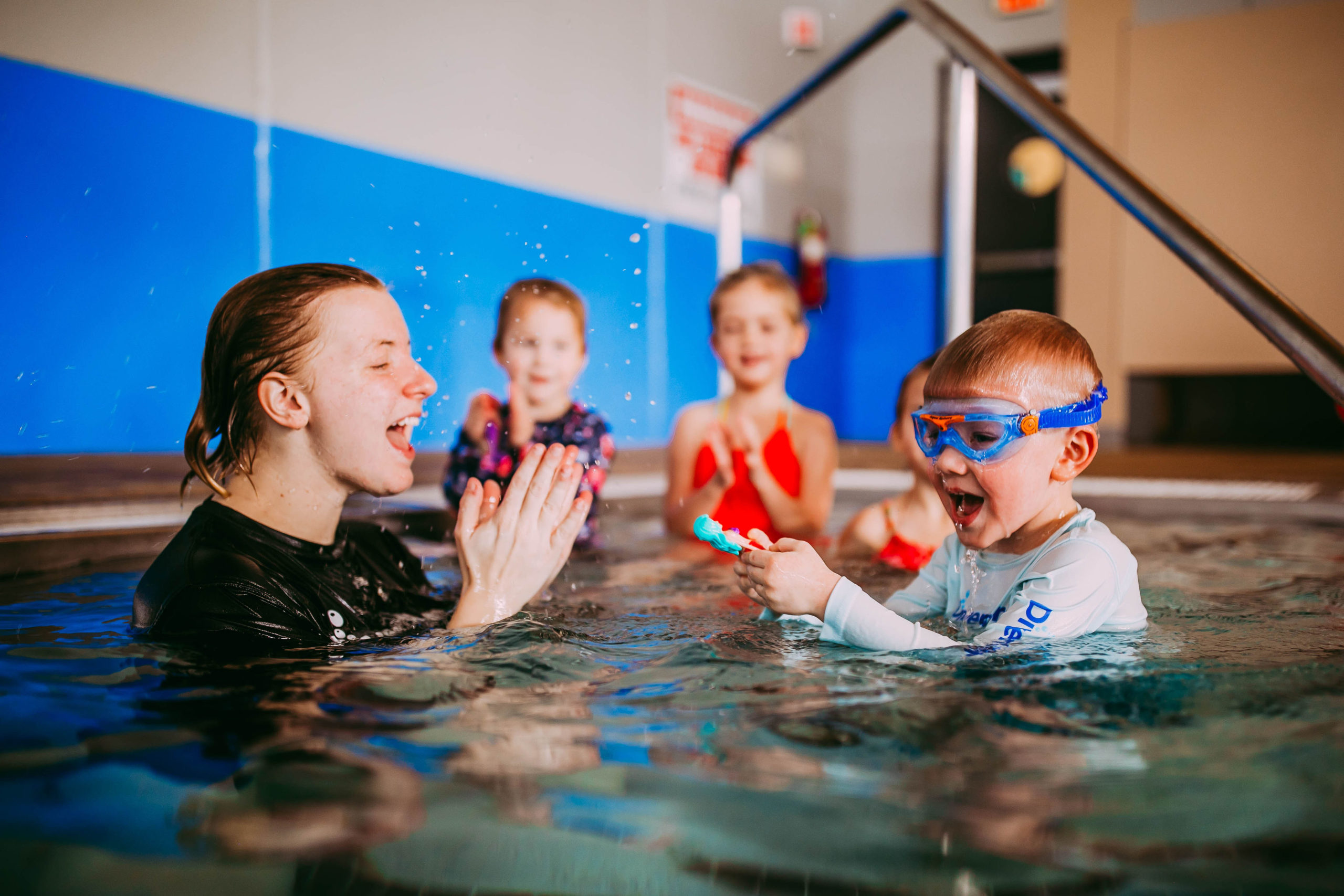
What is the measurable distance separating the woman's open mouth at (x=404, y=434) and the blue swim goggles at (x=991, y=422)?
93 centimetres

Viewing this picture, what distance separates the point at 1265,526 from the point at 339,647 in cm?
326

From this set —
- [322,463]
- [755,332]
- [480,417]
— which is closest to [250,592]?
[322,463]

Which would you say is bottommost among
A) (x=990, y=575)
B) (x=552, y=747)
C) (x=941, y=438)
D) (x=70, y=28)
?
(x=552, y=747)

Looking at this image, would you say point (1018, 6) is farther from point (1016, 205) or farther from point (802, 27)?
point (802, 27)

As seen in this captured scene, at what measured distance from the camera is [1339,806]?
1.01 metres

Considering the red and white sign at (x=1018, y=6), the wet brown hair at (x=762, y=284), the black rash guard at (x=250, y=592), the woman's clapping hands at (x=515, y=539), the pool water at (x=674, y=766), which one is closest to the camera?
the pool water at (x=674, y=766)

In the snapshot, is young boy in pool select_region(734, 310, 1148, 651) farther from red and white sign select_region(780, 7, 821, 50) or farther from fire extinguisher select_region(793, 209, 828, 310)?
red and white sign select_region(780, 7, 821, 50)

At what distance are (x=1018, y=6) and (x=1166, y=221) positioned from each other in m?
6.94

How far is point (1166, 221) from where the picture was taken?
2.25 meters

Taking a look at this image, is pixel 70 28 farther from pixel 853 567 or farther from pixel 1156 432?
pixel 1156 432

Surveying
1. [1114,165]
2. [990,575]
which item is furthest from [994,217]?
[990,575]

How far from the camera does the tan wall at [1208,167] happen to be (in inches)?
241

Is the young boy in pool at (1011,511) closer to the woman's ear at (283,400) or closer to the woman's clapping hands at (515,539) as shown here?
the woman's clapping hands at (515,539)

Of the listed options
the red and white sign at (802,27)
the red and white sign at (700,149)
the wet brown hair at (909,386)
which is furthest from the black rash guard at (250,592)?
the red and white sign at (802,27)
